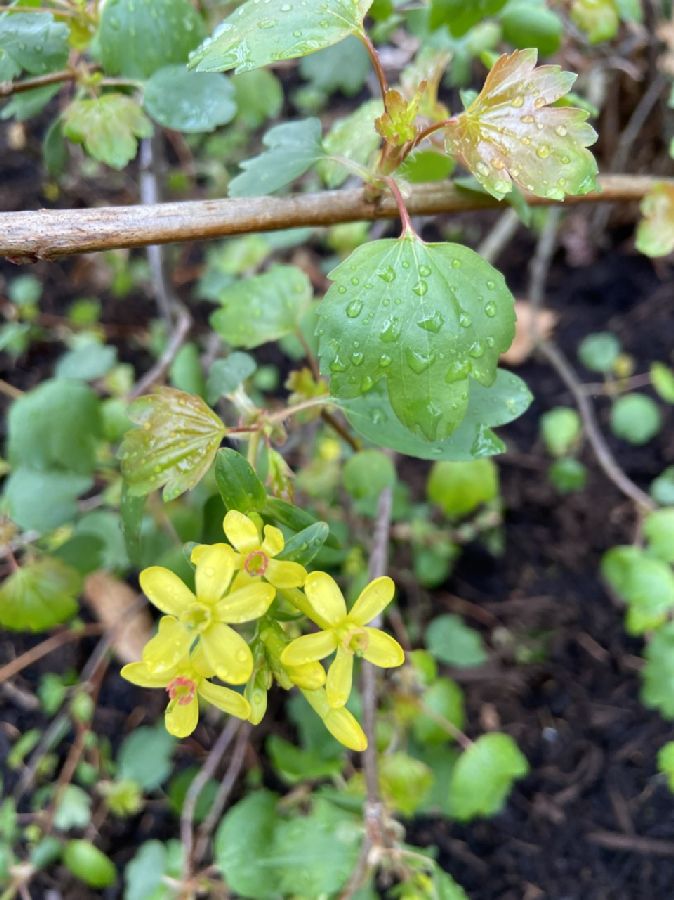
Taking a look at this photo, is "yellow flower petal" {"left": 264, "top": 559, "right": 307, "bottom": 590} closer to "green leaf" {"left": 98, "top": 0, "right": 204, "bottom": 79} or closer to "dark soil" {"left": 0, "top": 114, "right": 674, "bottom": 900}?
"green leaf" {"left": 98, "top": 0, "right": 204, "bottom": 79}

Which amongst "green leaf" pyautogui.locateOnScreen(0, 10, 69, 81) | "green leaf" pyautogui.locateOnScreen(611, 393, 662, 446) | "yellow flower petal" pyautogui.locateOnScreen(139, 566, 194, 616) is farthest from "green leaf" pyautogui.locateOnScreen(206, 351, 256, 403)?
"green leaf" pyautogui.locateOnScreen(611, 393, 662, 446)

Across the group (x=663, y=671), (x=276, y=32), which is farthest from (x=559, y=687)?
(x=276, y=32)

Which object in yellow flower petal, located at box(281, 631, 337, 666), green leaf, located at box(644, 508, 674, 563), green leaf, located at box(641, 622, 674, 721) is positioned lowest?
green leaf, located at box(641, 622, 674, 721)

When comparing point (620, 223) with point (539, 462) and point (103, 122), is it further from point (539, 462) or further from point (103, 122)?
point (103, 122)

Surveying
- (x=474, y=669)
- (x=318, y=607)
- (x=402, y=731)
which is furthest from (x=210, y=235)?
(x=474, y=669)

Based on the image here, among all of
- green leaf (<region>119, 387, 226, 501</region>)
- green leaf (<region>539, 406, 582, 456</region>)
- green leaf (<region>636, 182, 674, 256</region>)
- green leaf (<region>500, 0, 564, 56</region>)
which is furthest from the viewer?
green leaf (<region>539, 406, 582, 456</region>)

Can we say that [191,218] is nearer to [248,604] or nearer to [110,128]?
[110,128]
